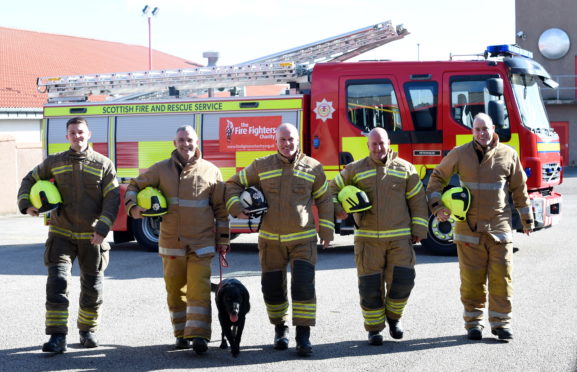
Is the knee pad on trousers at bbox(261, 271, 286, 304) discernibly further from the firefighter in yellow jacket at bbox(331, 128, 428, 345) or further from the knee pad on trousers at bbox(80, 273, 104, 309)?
the knee pad on trousers at bbox(80, 273, 104, 309)

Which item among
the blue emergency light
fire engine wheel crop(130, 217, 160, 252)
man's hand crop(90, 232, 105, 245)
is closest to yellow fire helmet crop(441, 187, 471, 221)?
man's hand crop(90, 232, 105, 245)

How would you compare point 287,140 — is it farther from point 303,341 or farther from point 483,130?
point 483,130

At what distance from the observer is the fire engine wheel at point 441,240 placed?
38.4 ft

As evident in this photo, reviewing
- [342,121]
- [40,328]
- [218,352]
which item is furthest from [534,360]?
[342,121]

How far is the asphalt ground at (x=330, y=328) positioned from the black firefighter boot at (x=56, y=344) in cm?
7

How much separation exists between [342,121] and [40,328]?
5.51m

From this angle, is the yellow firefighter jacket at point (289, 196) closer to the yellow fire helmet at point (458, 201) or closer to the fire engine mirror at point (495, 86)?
the yellow fire helmet at point (458, 201)

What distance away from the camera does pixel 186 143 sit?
671cm

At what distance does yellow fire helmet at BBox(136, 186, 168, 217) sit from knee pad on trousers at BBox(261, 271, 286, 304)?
1.03 metres

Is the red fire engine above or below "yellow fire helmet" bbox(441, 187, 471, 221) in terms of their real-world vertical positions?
above

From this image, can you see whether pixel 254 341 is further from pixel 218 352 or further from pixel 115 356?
pixel 115 356

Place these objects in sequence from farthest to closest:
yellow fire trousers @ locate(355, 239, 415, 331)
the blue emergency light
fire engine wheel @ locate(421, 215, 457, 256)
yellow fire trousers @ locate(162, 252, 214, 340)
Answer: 1. fire engine wheel @ locate(421, 215, 457, 256)
2. the blue emergency light
3. yellow fire trousers @ locate(355, 239, 415, 331)
4. yellow fire trousers @ locate(162, 252, 214, 340)

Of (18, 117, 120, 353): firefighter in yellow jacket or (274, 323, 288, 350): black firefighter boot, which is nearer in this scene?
(274, 323, 288, 350): black firefighter boot

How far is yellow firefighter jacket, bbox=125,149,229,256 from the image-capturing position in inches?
264
